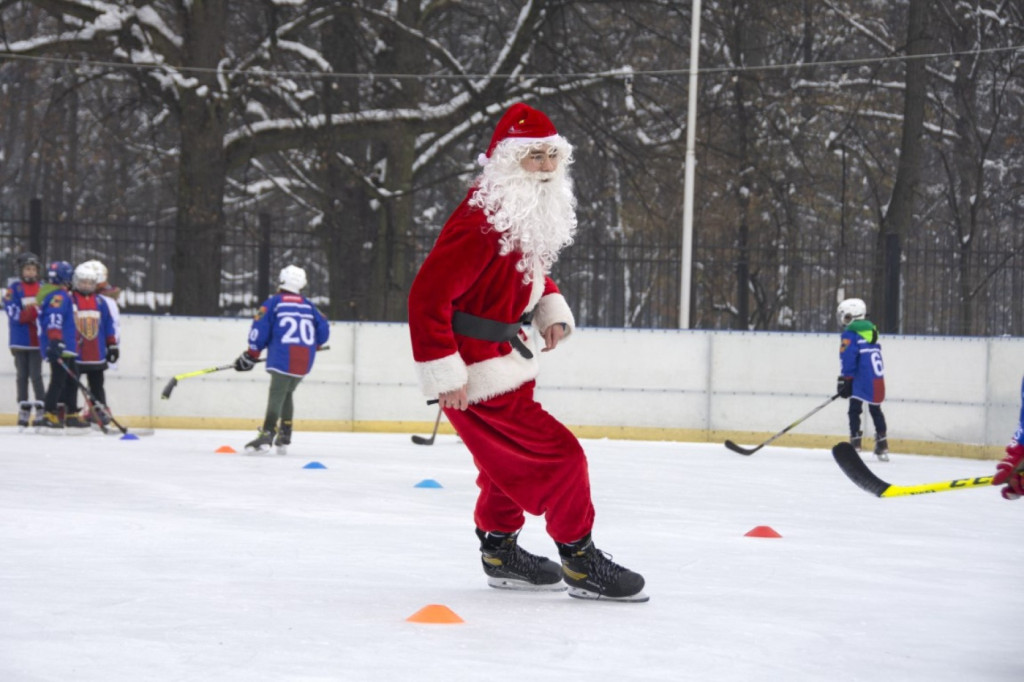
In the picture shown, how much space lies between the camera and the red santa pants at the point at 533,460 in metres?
4.66

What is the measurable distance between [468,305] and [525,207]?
1.26 ft

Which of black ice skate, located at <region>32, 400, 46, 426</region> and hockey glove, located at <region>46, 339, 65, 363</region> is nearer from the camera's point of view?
hockey glove, located at <region>46, 339, 65, 363</region>

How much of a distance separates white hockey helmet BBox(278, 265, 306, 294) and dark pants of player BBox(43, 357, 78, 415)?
89.4 inches

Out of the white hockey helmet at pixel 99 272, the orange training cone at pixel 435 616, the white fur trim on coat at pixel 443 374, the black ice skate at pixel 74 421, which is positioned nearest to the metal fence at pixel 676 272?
the white hockey helmet at pixel 99 272

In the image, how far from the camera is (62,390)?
480 inches

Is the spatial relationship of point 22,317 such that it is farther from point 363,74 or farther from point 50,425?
point 363,74

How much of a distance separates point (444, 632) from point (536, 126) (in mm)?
1830

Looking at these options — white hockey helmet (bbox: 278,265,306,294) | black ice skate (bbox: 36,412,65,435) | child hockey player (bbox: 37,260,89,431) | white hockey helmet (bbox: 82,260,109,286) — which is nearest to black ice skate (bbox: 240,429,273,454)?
white hockey helmet (bbox: 278,265,306,294)

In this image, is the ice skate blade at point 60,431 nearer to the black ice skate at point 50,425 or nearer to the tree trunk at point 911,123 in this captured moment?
the black ice skate at point 50,425

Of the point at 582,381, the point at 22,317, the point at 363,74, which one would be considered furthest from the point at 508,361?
the point at 363,74

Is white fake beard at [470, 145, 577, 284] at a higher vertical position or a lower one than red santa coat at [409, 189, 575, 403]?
higher

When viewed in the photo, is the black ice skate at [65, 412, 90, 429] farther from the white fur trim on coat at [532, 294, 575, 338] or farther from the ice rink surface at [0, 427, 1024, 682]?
the white fur trim on coat at [532, 294, 575, 338]

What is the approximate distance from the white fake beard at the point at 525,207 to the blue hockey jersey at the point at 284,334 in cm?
594

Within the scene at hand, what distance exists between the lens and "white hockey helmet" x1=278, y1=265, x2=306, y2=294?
35.2 ft
